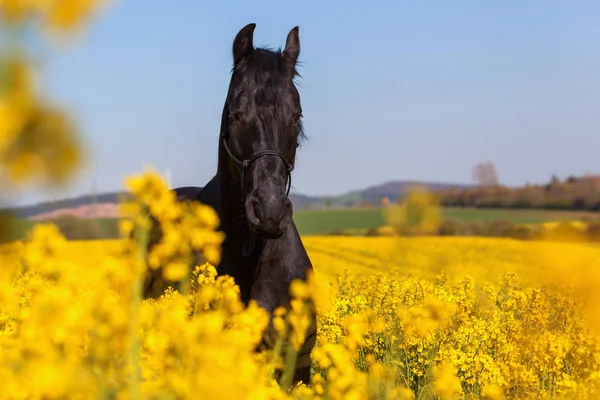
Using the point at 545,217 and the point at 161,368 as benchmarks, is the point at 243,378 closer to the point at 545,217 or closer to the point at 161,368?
the point at 161,368

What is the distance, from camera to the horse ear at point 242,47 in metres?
5.11

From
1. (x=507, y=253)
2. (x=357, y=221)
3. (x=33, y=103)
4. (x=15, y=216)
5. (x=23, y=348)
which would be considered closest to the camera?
(x=33, y=103)

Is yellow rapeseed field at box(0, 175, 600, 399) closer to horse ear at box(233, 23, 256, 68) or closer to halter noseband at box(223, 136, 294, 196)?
halter noseband at box(223, 136, 294, 196)

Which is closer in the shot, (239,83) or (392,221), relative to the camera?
(392,221)

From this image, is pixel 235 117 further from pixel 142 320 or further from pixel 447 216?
pixel 447 216

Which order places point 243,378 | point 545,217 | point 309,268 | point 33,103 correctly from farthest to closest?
point 545,217 < point 309,268 < point 243,378 < point 33,103

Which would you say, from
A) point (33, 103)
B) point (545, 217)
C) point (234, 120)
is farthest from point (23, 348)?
point (545, 217)

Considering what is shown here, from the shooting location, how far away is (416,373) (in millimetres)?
5719

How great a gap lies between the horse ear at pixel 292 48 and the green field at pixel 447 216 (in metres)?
27.8

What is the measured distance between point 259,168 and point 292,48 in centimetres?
147

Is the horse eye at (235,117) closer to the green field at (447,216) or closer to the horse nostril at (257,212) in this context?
the horse nostril at (257,212)

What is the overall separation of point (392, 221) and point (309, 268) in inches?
91.5

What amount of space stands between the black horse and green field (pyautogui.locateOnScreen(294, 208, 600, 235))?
1110 inches

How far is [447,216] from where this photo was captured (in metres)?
36.0
